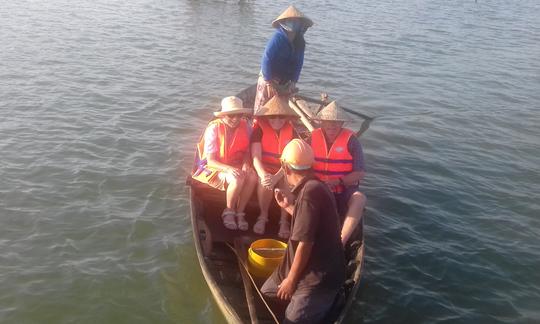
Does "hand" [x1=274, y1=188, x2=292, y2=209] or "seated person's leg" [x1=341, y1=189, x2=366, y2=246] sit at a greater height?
"hand" [x1=274, y1=188, x2=292, y2=209]

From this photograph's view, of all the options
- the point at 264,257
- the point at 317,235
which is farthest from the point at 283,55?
the point at 317,235

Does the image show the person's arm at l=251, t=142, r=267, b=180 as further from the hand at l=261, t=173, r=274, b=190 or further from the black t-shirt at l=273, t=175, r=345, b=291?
the black t-shirt at l=273, t=175, r=345, b=291

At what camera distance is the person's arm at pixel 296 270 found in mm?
4918

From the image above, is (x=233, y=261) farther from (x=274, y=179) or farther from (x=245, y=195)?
(x=274, y=179)

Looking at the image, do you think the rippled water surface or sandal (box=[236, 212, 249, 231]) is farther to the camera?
sandal (box=[236, 212, 249, 231])

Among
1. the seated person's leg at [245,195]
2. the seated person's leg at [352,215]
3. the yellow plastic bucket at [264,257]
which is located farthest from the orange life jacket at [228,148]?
the seated person's leg at [352,215]

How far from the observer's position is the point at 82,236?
851 cm

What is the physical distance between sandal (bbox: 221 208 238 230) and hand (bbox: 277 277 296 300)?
8.29ft

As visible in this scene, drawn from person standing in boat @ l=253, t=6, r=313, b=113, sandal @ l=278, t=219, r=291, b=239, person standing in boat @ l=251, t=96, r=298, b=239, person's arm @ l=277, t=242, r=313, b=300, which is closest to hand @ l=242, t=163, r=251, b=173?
person standing in boat @ l=251, t=96, r=298, b=239

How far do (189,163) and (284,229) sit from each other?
178 inches

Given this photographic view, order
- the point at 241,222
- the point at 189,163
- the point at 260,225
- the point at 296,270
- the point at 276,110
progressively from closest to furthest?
1. the point at 296,270
2. the point at 260,225
3. the point at 241,222
4. the point at 276,110
5. the point at 189,163

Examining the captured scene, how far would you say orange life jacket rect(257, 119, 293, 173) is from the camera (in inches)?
316

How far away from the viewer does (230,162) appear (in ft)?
26.7

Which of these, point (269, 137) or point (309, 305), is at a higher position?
point (269, 137)
